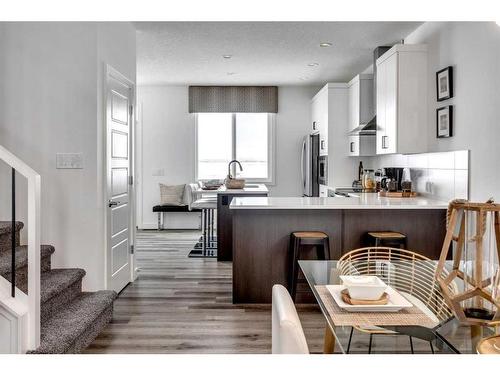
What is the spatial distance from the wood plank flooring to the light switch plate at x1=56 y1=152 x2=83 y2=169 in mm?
1173

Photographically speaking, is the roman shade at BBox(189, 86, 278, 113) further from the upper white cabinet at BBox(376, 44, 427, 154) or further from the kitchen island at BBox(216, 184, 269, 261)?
the upper white cabinet at BBox(376, 44, 427, 154)

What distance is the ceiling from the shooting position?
495 centimetres

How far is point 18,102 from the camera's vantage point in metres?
3.66

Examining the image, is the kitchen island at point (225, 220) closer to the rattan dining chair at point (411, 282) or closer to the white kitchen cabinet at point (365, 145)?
the white kitchen cabinet at point (365, 145)

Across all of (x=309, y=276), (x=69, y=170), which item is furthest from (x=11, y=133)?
(x=309, y=276)

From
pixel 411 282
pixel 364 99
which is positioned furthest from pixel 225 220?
pixel 411 282

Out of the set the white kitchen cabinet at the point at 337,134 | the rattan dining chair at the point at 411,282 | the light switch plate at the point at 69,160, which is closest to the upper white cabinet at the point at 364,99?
the white kitchen cabinet at the point at 337,134

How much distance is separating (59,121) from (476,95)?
3.13 metres

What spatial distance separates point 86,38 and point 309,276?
268cm

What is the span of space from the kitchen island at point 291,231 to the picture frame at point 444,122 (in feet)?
2.07

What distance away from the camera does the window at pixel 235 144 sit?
8773 millimetres

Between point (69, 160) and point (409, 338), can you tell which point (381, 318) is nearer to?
point (409, 338)

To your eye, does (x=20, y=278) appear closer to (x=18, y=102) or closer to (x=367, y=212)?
(x=18, y=102)
